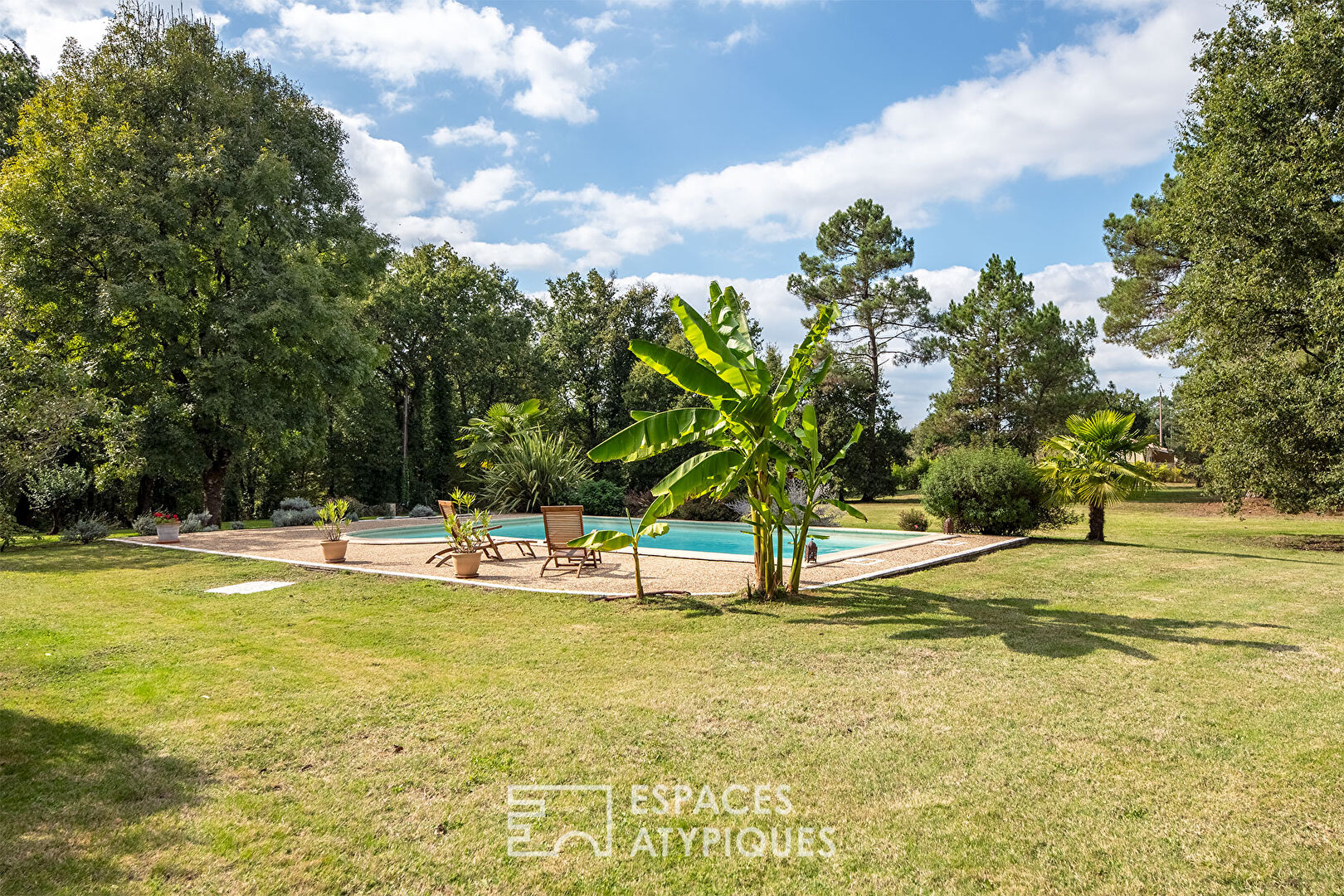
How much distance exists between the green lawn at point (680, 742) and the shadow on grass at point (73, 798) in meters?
0.02

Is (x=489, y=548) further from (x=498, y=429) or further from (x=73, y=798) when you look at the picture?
(x=498, y=429)

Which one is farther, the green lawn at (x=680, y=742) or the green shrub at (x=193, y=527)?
the green shrub at (x=193, y=527)

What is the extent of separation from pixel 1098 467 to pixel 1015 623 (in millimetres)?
8603

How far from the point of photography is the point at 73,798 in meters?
3.31

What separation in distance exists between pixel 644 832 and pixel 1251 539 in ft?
60.7

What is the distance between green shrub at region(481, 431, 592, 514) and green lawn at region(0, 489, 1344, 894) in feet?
44.9

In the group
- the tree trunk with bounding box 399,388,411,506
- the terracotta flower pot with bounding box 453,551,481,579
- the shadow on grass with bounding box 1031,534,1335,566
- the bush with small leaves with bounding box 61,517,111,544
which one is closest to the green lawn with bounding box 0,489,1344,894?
the terracotta flower pot with bounding box 453,551,481,579

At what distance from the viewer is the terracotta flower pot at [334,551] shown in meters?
11.4

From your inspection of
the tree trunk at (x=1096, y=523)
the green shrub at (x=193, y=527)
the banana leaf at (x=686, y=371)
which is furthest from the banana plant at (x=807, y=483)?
the green shrub at (x=193, y=527)

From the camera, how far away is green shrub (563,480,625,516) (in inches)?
883

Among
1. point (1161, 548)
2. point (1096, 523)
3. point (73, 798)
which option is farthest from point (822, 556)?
point (73, 798)

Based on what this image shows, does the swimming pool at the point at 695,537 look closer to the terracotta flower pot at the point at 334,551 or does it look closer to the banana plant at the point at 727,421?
the terracotta flower pot at the point at 334,551

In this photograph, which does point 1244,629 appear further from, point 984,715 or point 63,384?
point 63,384

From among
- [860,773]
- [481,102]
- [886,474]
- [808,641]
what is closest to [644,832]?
[860,773]
